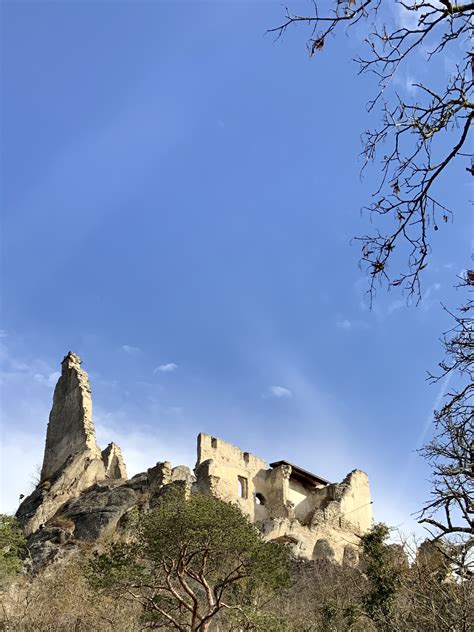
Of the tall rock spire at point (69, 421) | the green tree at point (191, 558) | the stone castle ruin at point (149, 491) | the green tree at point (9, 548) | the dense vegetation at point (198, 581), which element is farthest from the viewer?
the tall rock spire at point (69, 421)

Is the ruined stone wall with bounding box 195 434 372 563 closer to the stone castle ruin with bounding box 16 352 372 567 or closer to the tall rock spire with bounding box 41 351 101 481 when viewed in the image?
the stone castle ruin with bounding box 16 352 372 567

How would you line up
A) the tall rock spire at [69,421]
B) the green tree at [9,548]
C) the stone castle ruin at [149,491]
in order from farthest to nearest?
1. the tall rock spire at [69,421]
2. the stone castle ruin at [149,491]
3. the green tree at [9,548]

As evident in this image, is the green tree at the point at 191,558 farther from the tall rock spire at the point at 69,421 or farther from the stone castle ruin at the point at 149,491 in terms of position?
the tall rock spire at the point at 69,421

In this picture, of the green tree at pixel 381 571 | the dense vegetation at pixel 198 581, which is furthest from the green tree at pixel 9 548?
the green tree at pixel 381 571

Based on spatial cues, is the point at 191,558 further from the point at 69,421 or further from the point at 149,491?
the point at 69,421

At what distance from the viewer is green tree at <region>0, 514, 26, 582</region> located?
66.3 feet

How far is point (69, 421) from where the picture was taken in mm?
33750

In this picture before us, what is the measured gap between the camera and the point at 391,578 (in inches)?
651

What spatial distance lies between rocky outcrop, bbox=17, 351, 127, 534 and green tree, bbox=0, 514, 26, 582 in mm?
3131

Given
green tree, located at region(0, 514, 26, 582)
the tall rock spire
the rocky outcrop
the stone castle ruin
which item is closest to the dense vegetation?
green tree, located at region(0, 514, 26, 582)

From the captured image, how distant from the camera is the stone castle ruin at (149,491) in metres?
25.9

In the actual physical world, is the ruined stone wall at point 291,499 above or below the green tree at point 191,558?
above

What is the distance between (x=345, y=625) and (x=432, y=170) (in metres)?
14.8

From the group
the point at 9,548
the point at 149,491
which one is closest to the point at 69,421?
the point at 149,491
